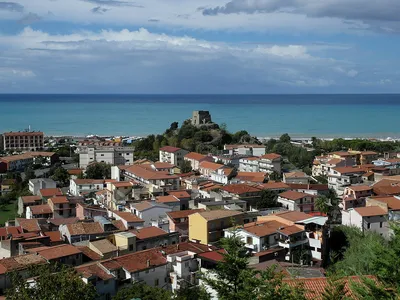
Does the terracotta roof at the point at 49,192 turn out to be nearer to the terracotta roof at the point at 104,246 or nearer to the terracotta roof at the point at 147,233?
the terracotta roof at the point at 147,233

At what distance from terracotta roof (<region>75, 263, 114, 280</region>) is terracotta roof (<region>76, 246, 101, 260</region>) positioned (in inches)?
70.7

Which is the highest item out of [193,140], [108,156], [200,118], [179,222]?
[200,118]

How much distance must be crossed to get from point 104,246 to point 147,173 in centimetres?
1209

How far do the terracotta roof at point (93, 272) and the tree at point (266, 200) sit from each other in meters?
11.2

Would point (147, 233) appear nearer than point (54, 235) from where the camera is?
Yes

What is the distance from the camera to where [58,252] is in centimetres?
1427

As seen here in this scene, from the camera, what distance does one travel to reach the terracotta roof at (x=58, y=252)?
13959mm

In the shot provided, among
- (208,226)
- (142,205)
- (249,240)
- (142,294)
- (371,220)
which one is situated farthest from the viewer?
A: (142,205)

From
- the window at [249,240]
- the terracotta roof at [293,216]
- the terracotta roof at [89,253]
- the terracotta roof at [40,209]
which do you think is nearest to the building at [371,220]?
the terracotta roof at [293,216]

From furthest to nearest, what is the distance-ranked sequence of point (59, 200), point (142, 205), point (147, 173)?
1. point (147, 173)
2. point (59, 200)
3. point (142, 205)

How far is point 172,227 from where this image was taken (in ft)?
62.8

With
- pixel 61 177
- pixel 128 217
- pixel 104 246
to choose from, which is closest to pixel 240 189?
pixel 128 217

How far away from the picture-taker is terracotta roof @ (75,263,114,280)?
39.8 ft

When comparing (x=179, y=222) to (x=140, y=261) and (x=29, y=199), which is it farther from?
(x=29, y=199)
